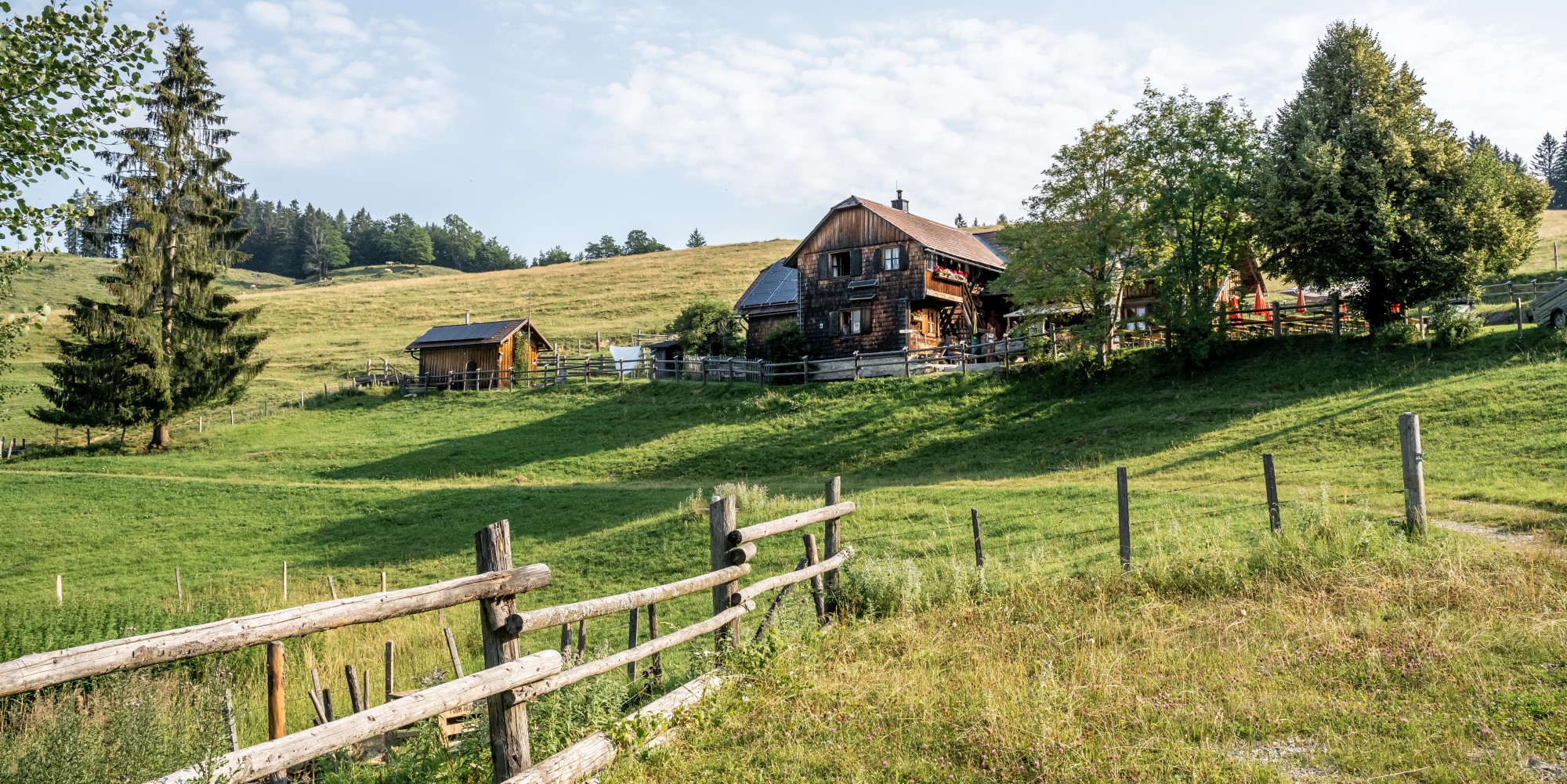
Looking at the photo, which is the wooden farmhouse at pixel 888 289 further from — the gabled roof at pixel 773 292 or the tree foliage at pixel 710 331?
the tree foliage at pixel 710 331

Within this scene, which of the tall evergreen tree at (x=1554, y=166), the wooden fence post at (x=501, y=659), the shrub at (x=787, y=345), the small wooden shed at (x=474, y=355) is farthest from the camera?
the tall evergreen tree at (x=1554, y=166)

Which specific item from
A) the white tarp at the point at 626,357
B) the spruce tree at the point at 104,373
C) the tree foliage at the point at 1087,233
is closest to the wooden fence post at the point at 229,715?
the tree foliage at the point at 1087,233

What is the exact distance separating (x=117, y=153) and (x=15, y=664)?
45.5 meters

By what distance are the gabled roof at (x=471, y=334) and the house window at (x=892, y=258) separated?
2156 cm

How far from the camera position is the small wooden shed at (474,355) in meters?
47.8

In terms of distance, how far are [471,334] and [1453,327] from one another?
44203 mm

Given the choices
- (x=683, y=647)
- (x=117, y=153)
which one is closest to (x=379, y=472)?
(x=117, y=153)

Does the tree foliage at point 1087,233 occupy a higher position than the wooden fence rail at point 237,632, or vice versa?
the tree foliage at point 1087,233

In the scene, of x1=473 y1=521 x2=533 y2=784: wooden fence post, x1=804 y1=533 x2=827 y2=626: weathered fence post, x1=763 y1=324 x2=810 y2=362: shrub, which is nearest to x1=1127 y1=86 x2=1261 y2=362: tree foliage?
x1=763 y1=324 x2=810 y2=362: shrub

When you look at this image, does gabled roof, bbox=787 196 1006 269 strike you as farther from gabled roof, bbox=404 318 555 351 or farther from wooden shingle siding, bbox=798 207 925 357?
gabled roof, bbox=404 318 555 351

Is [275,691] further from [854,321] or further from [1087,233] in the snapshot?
[854,321]

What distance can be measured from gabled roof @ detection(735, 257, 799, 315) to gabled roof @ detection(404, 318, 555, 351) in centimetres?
1296

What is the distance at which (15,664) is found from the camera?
141 inches

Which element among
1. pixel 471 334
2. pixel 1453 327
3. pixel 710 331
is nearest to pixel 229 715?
pixel 1453 327
